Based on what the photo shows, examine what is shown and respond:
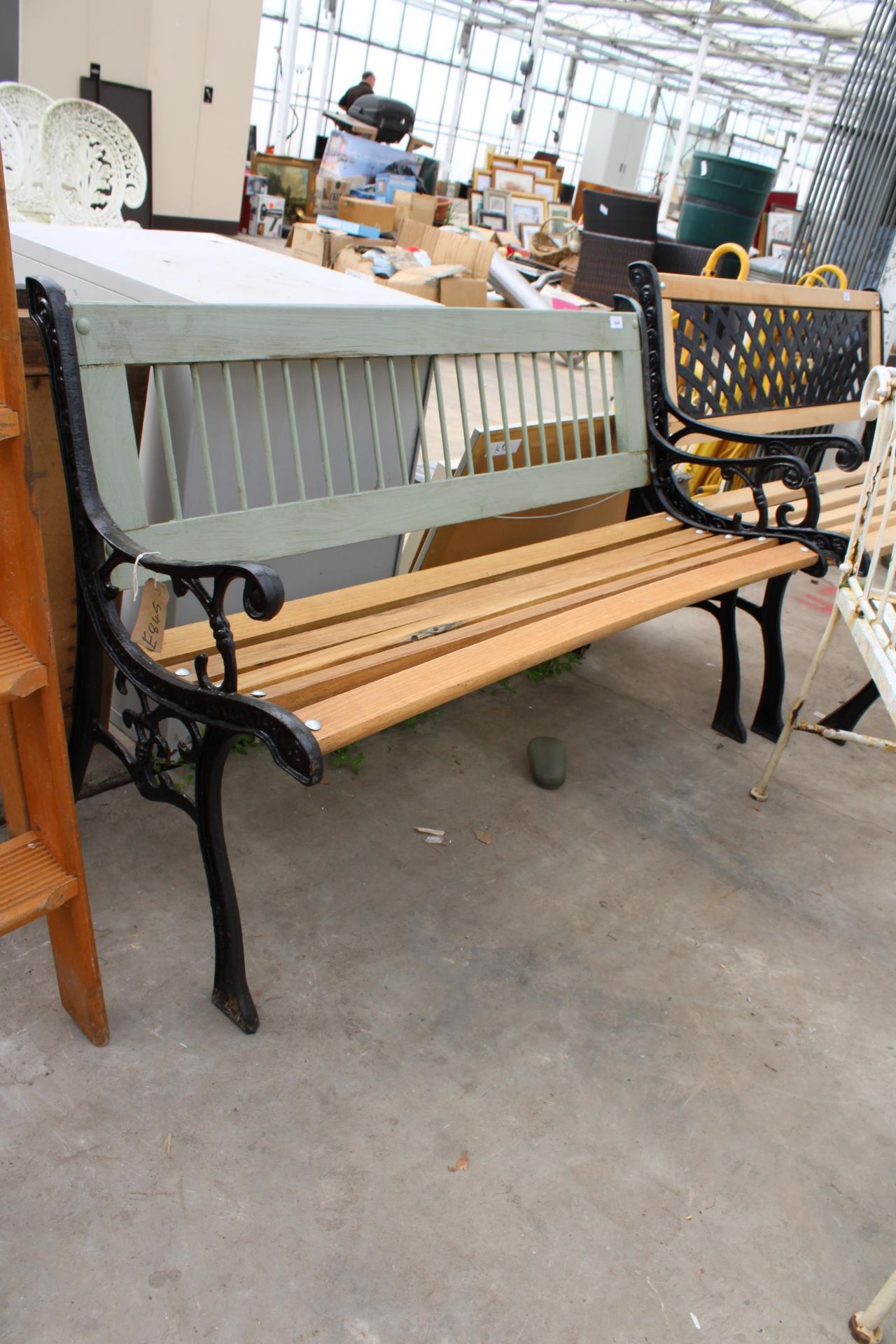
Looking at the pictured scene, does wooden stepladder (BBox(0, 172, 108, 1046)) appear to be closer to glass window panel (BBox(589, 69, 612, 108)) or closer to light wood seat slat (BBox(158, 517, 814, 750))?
light wood seat slat (BBox(158, 517, 814, 750))

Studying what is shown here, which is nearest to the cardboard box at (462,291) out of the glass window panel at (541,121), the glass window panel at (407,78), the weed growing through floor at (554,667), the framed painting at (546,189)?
the weed growing through floor at (554,667)

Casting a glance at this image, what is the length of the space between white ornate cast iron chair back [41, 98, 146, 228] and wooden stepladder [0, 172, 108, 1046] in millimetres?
3419

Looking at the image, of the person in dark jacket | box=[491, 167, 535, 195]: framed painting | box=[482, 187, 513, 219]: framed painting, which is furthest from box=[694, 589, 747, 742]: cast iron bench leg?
box=[491, 167, 535, 195]: framed painting

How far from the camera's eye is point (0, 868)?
1.59 meters

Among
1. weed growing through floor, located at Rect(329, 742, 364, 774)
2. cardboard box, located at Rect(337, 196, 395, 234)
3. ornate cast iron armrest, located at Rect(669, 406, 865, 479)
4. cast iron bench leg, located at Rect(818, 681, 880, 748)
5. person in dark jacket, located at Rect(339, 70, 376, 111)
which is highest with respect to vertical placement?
person in dark jacket, located at Rect(339, 70, 376, 111)

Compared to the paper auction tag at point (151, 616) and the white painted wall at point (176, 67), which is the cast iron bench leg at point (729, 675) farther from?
the white painted wall at point (176, 67)

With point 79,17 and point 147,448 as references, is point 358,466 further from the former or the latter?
point 79,17

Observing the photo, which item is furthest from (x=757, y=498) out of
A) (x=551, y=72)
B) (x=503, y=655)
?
(x=551, y=72)

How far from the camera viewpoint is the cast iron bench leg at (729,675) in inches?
121

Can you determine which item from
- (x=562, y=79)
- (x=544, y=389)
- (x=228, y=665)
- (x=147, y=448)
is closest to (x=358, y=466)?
(x=147, y=448)

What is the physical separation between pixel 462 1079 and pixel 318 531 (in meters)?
1.14

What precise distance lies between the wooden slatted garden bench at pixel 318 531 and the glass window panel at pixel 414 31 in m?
30.3

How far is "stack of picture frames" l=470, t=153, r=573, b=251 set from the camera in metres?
14.9

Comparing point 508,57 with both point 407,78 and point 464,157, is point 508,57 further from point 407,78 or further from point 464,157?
point 407,78
